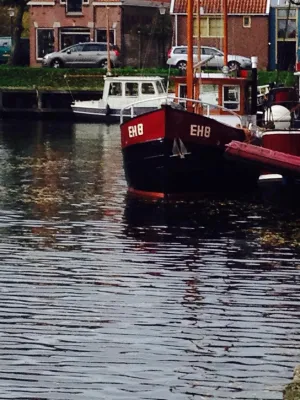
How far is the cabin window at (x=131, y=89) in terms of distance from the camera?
61.5m

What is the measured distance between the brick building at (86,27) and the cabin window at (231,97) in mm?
43146

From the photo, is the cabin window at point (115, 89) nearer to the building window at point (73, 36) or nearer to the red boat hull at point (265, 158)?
the building window at point (73, 36)

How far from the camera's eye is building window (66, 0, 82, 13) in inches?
3123

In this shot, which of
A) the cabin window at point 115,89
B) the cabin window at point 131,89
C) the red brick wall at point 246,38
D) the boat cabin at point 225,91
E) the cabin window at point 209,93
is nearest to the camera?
the boat cabin at point 225,91

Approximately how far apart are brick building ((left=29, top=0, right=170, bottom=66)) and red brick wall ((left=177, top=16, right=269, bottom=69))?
3.51 meters

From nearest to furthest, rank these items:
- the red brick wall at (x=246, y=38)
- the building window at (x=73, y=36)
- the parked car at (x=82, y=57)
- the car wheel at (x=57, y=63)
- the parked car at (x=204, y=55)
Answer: the parked car at (x=204, y=55) < the parked car at (x=82, y=57) < the car wheel at (x=57, y=63) < the red brick wall at (x=246, y=38) < the building window at (x=73, y=36)

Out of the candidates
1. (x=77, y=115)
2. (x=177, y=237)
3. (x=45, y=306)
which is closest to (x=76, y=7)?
(x=77, y=115)

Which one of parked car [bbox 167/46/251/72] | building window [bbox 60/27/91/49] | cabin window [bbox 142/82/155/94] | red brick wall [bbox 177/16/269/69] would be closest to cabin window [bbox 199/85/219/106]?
cabin window [bbox 142/82/155/94]

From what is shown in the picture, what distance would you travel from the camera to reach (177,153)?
98.6 feet

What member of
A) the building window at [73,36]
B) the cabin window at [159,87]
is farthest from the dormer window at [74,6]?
the cabin window at [159,87]

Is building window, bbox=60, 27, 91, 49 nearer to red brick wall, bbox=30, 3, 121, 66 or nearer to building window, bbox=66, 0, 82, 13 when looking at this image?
red brick wall, bbox=30, 3, 121, 66

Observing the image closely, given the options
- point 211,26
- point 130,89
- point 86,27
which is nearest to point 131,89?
point 130,89

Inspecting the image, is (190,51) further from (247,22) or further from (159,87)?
(247,22)

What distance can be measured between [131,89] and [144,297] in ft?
143
